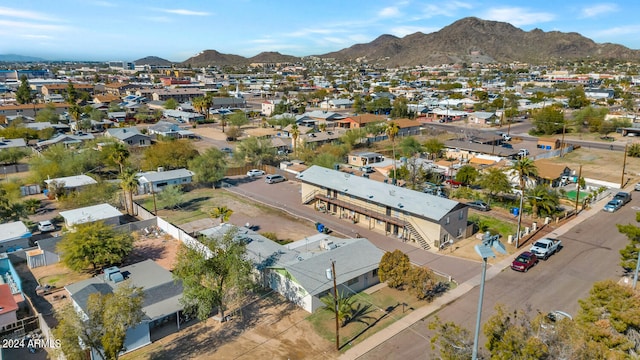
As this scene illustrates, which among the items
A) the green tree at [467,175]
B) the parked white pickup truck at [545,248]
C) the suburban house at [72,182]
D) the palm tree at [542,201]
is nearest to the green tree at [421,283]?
the parked white pickup truck at [545,248]

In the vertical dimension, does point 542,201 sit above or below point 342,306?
above

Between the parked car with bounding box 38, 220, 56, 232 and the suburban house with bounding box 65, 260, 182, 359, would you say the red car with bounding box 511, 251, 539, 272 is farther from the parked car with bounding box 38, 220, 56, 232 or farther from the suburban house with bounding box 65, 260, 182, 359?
the parked car with bounding box 38, 220, 56, 232

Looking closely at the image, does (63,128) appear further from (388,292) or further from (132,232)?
(388,292)

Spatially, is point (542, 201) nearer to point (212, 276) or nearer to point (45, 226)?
point (212, 276)

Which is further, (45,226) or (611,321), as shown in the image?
(45,226)

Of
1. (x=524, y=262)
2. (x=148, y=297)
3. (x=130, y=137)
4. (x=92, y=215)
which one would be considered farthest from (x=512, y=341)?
(x=130, y=137)

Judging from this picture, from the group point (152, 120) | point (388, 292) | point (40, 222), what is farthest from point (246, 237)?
point (152, 120)

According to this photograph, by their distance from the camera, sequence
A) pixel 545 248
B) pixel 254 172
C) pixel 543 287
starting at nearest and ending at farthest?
1. pixel 543 287
2. pixel 545 248
3. pixel 254 172

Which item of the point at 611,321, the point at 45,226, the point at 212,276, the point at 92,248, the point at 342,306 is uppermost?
the point at 611,321
